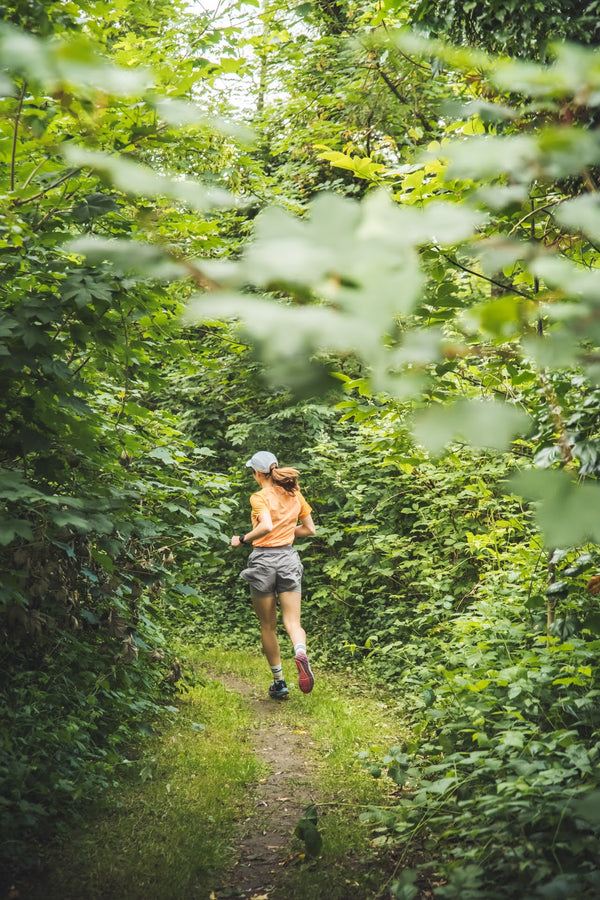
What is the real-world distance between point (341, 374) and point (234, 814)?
9.26 feet

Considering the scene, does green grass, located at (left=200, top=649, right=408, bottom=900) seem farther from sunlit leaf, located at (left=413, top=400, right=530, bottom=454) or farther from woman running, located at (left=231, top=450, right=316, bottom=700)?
sunlit leaf, located at (left=413, top=400, right=530, bottom=454)

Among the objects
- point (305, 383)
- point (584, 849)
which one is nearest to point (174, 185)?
point (305, 383)

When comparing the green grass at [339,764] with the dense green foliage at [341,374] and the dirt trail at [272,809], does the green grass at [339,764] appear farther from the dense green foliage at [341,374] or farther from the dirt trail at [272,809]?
A: the dense green foliage at [341,374]

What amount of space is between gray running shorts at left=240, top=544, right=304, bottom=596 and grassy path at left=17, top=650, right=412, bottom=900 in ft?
3.40

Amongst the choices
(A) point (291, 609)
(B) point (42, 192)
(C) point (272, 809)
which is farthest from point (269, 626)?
(B) point (42, 192)

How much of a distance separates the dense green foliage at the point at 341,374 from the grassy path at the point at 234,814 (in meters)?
0.23

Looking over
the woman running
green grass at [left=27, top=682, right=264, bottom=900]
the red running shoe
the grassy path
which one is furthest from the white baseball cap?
green grass at [left=27, top=682, right=264, bottom=900]

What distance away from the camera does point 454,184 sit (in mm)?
3086

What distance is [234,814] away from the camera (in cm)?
347

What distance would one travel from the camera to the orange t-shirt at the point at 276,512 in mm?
5766

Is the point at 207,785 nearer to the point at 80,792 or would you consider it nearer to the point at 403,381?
the point at 80,792

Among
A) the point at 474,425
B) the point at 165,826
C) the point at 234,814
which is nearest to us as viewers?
the point at 474,425

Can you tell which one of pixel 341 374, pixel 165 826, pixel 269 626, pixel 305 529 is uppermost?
pixel 341 374

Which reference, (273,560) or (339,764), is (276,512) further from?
(339,764)
